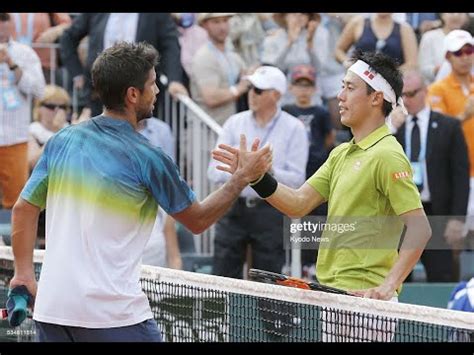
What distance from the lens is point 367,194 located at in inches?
245

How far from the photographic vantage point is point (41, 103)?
455 inches

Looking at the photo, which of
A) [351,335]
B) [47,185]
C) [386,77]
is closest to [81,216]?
[47,185]

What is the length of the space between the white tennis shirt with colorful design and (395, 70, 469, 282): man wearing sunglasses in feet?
19.2

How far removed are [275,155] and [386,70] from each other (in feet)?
12.7

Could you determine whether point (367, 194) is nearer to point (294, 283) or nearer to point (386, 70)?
point (294, 283)

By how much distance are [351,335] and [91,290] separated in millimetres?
1530

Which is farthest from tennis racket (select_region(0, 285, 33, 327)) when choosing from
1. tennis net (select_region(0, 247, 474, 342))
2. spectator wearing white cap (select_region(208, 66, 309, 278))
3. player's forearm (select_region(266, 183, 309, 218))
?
spectator wearing white cap (select_region(208, 66, 309, 278))

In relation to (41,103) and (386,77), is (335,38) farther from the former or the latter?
(386,77)

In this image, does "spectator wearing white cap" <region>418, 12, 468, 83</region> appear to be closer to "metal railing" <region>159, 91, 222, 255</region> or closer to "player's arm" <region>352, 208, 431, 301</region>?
"metal railing" <region>159, 91, 222, 255</region>

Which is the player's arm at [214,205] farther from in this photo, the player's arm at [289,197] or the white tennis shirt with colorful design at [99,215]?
the player's arm at [289,197]

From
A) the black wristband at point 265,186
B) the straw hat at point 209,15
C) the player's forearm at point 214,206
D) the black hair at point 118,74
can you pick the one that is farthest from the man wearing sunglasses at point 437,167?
the black hair at point 118,74

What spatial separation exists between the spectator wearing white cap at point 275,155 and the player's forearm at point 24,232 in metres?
4.98

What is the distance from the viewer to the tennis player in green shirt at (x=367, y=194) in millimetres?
6070

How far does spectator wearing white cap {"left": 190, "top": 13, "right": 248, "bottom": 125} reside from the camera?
11.9 metres
